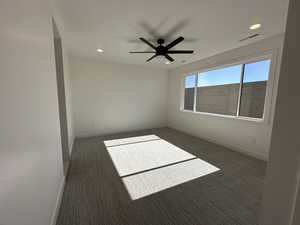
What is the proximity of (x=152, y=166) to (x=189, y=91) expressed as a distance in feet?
10.8

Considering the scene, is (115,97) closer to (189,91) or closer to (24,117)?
(189,91)

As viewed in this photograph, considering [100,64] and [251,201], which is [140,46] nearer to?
[100,64]

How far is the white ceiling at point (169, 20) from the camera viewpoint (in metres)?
1.70

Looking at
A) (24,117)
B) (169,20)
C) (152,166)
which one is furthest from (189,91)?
(24,117)

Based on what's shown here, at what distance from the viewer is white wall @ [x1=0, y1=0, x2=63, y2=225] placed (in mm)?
671

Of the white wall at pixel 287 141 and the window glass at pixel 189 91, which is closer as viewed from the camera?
the white wall at pixel 287 141

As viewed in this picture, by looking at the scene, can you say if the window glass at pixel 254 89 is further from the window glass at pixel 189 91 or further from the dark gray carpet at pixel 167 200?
the window glass at pixel 189 91

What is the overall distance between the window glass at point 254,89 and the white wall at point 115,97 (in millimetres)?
2983

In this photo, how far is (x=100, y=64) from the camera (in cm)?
423

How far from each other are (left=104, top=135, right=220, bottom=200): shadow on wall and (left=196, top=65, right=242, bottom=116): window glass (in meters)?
1.72

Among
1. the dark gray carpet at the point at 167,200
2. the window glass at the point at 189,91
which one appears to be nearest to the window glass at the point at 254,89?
the dark gray carpet at the point at 167,200

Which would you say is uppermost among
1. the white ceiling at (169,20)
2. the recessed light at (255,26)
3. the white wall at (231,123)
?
the white ceiling at (169,20)

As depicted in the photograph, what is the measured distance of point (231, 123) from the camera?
330 centimetres

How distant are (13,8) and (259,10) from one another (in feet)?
8.73
